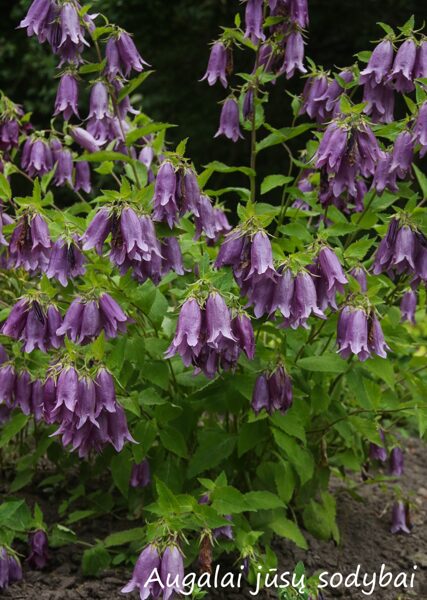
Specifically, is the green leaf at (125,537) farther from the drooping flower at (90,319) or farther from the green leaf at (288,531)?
the drooping flower at (90,319)

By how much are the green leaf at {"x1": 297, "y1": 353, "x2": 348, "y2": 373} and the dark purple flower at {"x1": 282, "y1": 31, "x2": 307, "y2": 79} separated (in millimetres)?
805

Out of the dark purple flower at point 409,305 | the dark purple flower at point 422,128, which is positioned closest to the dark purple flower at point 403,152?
the dark purple flower at point 422,128

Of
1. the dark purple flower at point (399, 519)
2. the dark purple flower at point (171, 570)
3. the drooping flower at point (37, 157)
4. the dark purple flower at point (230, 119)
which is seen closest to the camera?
the dark purple flower at point (171, 570)

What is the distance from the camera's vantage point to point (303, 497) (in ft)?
9.98

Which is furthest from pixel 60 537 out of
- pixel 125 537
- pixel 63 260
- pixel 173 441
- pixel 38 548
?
pixel 63 260

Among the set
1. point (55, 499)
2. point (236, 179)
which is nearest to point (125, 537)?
point (55, 499)

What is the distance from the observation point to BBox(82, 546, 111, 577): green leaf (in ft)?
8.98

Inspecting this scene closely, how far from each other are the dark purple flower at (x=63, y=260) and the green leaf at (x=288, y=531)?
0.98 metres

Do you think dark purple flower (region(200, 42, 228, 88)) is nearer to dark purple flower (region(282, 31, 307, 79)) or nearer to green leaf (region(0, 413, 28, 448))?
dark purple flower (region(282, 31, 307, 79))

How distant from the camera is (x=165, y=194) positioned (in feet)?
7.29

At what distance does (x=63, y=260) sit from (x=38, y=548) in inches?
35.7

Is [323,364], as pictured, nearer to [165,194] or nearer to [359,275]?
[359,275]

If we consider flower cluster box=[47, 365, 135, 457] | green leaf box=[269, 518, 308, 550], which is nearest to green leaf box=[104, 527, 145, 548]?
green leaf box=[269, 518, 308, 550]

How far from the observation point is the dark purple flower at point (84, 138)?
280cm
